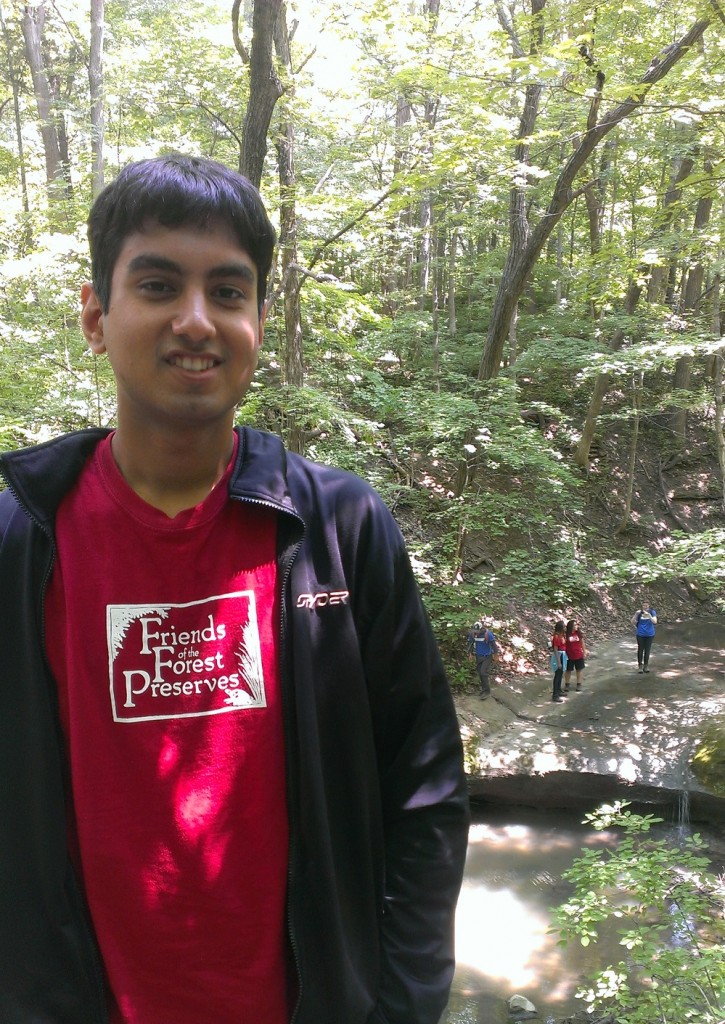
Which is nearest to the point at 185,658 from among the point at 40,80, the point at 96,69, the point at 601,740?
the point at 601,740

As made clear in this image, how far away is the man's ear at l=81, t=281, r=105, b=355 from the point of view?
1.18 meters

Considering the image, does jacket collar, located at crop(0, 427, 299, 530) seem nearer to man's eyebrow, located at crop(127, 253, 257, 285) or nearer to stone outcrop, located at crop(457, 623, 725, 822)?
man's eyebrow, located at crop(127, 253, 257, 285)

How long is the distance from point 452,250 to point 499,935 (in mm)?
14910

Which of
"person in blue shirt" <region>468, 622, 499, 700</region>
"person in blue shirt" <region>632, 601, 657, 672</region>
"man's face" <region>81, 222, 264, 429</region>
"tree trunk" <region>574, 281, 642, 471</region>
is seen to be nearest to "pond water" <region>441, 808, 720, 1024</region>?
"person in blue shirt" <region>468, 622, 499, 700</region>

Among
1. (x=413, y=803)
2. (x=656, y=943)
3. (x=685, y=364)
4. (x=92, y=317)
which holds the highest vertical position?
(x=92, y=317)

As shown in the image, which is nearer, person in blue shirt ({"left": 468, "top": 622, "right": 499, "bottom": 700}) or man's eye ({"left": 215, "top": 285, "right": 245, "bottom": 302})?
man's eye ({"left": 215, "top": 285, "right": 245, "bottom": 302})

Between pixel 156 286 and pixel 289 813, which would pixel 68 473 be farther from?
pixel 289 813

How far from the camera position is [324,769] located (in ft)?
3.59

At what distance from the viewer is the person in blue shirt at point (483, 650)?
33.6ft

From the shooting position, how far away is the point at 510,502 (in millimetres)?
→ 10781

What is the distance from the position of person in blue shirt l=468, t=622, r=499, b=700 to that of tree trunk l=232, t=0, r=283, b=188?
22.4 ft

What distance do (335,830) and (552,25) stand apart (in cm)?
830

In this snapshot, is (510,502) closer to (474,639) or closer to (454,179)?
(474,639)

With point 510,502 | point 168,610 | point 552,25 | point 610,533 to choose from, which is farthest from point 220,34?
point 168,610
